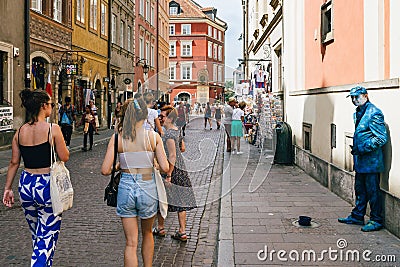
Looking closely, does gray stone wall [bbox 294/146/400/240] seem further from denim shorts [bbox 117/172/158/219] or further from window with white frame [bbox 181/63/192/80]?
denim shorts [bbox 117/172/158/219]

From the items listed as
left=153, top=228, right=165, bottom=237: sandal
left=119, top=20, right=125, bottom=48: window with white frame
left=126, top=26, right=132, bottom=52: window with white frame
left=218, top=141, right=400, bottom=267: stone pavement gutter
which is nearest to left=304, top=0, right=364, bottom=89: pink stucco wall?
left=218, top=141, right=400, bottom=267: stone pavement gutter

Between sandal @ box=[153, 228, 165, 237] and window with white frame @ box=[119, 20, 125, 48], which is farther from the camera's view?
window with white frame @ box=[119, 20, 125, 48]

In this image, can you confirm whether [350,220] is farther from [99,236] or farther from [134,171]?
[134,171]

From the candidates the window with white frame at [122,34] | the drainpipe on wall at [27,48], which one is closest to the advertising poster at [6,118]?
the drainpipe on wall at [27,48]

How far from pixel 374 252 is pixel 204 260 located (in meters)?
1.83

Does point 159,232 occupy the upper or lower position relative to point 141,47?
lower

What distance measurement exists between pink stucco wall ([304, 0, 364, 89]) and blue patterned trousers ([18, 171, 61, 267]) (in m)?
5.22

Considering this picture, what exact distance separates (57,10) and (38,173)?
695 inches

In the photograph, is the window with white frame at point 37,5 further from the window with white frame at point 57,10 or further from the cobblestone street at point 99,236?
the cobblestone street at point 99,236

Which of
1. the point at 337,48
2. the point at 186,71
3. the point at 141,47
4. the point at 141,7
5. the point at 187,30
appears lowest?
the point at 186,71

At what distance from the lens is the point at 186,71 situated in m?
6.98

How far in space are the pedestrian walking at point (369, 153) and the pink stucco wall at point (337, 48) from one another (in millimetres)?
1431

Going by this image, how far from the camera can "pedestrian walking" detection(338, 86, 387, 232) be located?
602 centimetres

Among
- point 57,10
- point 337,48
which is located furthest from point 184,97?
point 57,10
